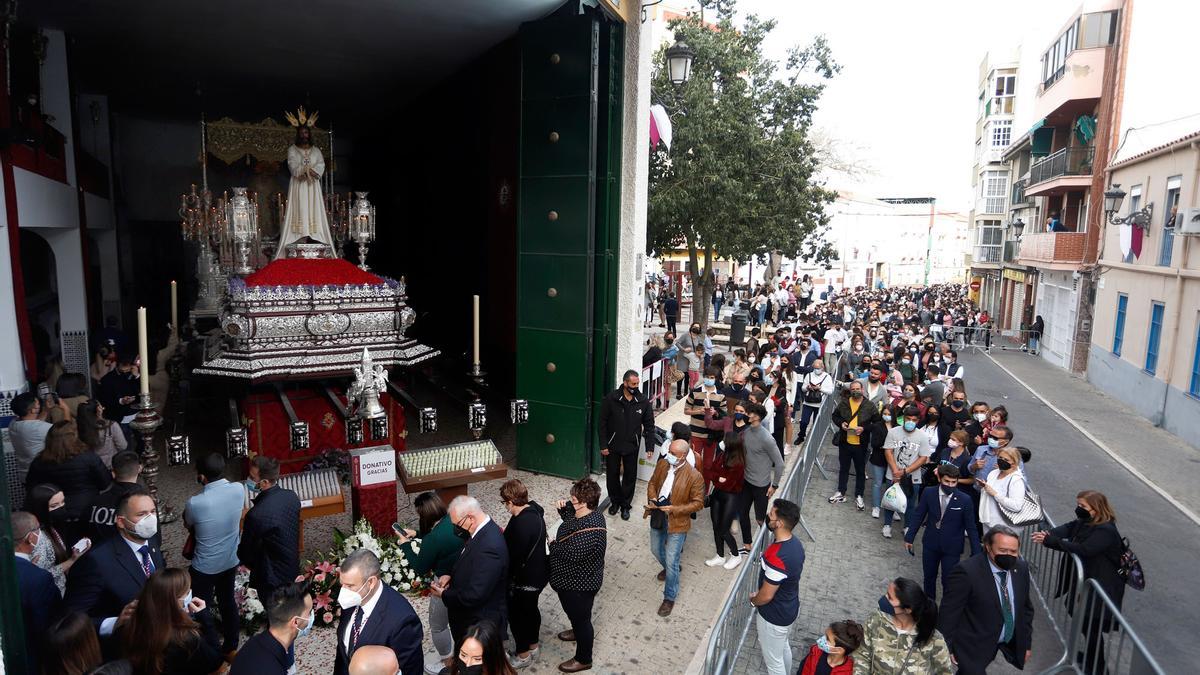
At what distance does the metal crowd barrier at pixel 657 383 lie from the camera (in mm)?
11755

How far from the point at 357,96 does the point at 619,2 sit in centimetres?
836

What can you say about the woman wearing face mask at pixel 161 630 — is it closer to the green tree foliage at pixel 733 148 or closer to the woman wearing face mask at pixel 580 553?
the woman wearing face mask at pixel 580 553

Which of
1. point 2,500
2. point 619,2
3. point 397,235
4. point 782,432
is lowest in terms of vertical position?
point 782,432

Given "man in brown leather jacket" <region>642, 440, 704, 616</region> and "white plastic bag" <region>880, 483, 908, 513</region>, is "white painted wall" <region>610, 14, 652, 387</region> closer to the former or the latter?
"man in brown leather jacket" <region>642, 440, 704, 616</region>

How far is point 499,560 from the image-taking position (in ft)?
15.0

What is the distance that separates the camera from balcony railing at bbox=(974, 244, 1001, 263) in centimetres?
3653

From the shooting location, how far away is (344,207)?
491 inches

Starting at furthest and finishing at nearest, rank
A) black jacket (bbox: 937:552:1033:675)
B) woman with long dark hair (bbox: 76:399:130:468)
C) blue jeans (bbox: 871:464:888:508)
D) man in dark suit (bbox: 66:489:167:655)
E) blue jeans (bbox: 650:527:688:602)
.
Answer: blue jeans (bbox: 871:464:888:508), blue jeans (bbox: 650:527:688:602), woman with long dark hair (bbox: 76:399:130:468), black jacket (bbox: 937:552:1033:675), man in dark suit (bbox: 66:489:167:655)

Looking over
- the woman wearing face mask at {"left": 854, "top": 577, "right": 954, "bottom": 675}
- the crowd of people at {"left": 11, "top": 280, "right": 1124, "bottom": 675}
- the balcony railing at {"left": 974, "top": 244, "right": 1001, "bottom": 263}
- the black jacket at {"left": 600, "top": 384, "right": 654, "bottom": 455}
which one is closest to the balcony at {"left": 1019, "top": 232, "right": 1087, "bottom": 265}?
the balcony railing at {"left": 974, "top": 244, "right": 1001, "bottom": 263}

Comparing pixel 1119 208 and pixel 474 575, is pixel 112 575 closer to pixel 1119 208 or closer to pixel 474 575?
pixel 474 575

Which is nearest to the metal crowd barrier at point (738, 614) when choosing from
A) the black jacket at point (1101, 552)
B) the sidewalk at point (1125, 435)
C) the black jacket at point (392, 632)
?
the black jacket at point (392, 632)

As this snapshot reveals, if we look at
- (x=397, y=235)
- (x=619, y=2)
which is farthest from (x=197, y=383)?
(x=619, y=2)

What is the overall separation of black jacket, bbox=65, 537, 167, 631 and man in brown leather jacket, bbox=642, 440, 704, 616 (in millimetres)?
3968

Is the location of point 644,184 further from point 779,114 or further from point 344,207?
point 779,114
